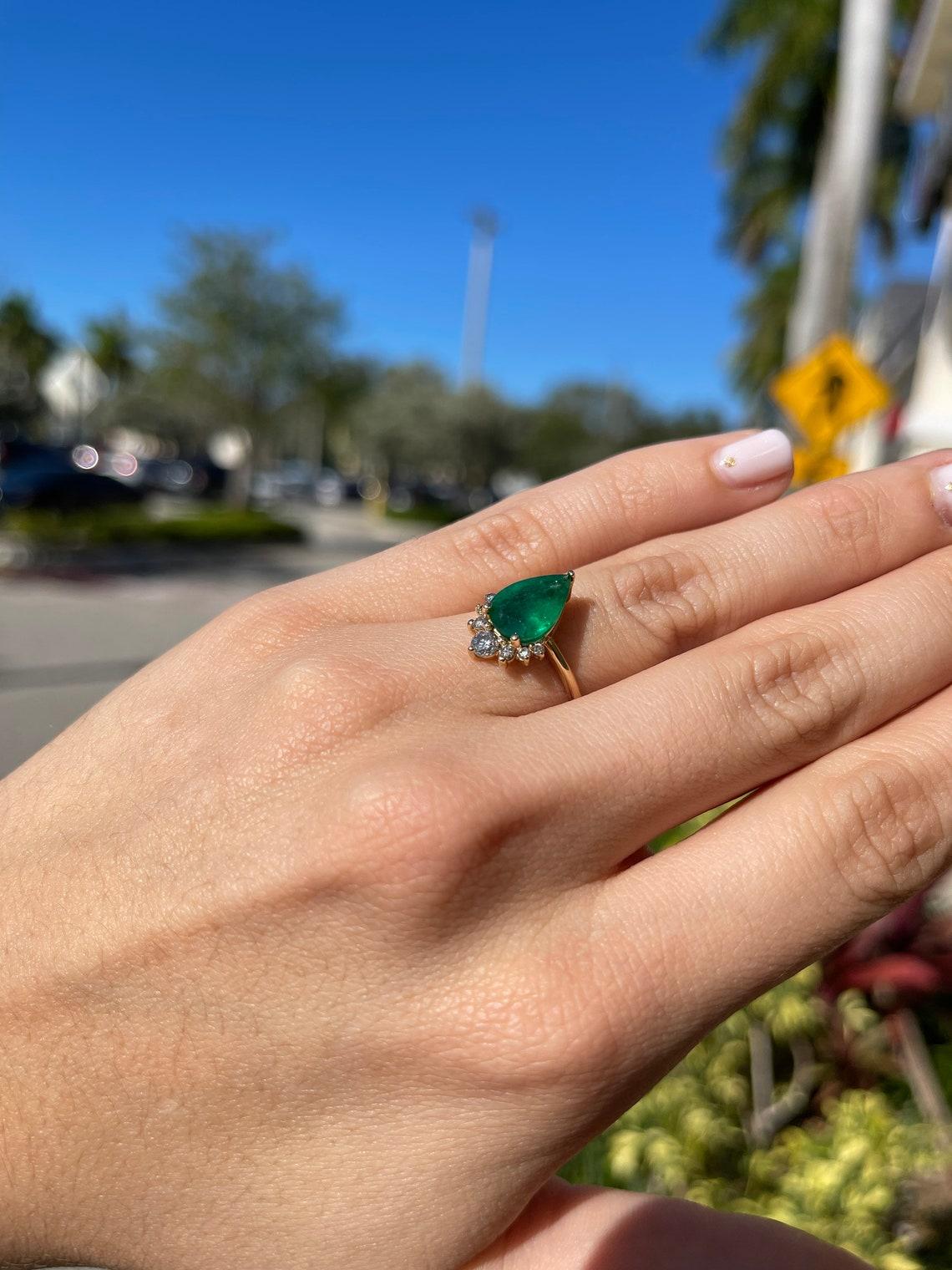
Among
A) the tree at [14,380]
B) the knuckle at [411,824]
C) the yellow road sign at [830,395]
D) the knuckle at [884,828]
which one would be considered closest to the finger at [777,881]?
the knuckle at [884,828]

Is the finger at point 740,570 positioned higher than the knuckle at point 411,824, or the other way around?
the finger at point 740,570

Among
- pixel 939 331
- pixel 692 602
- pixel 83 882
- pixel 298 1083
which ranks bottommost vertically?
pixel 298 1083

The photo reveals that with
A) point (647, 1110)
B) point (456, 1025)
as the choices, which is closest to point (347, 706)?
point (456, 1025)

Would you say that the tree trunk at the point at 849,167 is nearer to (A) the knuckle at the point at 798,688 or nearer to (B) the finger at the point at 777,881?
(A) the knuckle at the point at 798,688

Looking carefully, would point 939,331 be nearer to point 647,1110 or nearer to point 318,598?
point 647,1110

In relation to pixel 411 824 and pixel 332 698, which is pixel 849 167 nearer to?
pixel 332 698

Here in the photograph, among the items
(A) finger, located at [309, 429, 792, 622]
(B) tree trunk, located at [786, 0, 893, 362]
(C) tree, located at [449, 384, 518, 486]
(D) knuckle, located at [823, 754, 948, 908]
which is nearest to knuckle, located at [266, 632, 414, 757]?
(A) finger, located at [309, 429, 792, 622]
